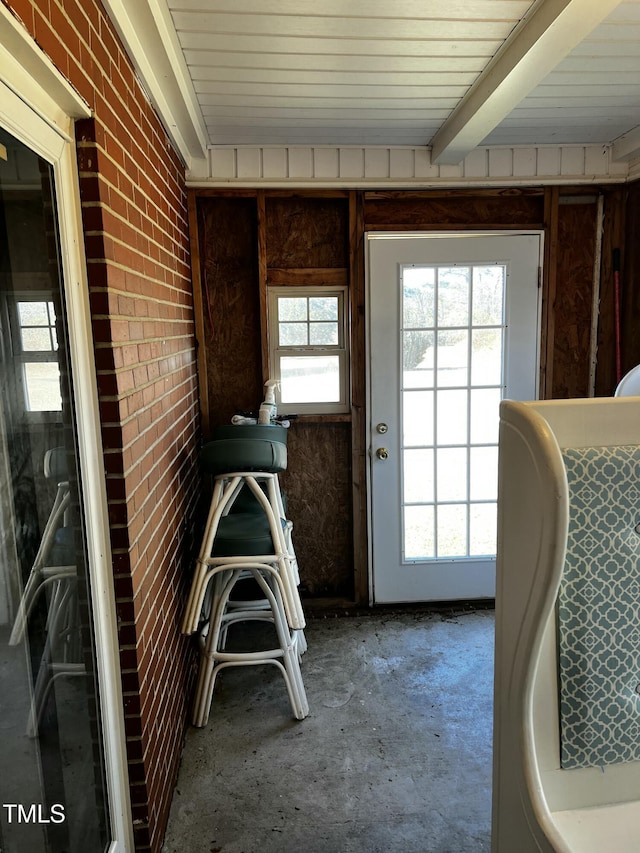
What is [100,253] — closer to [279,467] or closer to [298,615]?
[279,467]

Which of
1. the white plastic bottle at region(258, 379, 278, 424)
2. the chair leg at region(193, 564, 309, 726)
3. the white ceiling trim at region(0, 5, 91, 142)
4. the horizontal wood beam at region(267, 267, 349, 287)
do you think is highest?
the white ceiling trim at region(0, 5, 91, 142)

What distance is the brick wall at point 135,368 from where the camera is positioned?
53.7 inches

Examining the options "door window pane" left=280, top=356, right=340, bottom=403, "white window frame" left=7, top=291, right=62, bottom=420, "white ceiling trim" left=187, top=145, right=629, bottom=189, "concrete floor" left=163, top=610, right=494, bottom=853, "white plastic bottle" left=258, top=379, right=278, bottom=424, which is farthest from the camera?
"door window pane" left=280, top=356, right=340, bottom=403

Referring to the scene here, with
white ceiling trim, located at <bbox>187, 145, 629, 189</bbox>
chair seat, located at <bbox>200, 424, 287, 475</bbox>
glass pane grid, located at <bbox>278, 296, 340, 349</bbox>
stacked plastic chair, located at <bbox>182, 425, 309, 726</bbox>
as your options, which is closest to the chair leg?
stacked plastic chair, located at <bbox>182, 425, 309, 726</bbox>

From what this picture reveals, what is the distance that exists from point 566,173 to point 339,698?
282cm

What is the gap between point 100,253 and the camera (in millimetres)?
1400

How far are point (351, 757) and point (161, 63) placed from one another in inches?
97.8

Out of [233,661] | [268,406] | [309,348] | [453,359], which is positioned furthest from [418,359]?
[233,661]

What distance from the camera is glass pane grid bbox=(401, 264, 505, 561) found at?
3.04 metres

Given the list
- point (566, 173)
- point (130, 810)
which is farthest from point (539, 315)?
point (130, 810)

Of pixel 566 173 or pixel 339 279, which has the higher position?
pixel 566 173

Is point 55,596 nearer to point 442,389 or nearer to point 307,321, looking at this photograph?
point 307,321

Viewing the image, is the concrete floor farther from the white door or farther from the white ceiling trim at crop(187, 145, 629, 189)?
the white ceiling trim at crop(187, 145, 629, 189)

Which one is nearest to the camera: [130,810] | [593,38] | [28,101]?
[28,101]
